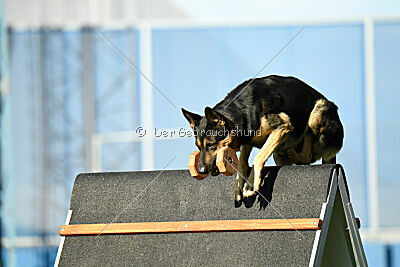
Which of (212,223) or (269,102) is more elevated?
(269,102)

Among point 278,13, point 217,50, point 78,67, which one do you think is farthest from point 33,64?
point 278,13

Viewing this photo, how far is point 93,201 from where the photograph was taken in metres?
2.16

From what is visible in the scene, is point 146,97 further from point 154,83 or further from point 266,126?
point 266,126

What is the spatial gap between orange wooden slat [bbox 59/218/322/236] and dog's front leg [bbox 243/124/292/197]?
102 mm

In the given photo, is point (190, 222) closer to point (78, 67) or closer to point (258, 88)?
point (258, 88)

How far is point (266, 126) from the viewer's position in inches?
76.7

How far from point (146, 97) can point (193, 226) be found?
3.14 metres

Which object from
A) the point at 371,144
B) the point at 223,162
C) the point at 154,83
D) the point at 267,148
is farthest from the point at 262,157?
the point at 154,83

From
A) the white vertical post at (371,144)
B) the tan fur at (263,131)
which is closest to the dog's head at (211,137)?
the tan fur at (263,131)

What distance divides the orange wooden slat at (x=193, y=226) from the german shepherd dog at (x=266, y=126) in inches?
4.3

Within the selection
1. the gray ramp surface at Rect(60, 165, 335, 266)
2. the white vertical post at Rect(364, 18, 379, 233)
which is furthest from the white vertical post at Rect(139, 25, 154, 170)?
the gray ramp surface at Rect(60, 165, 335, 266)

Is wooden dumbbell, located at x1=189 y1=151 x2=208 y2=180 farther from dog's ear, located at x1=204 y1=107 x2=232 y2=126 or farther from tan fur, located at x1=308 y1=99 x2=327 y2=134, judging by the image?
tan fur, located at x1=308 y1=99 x2=327 y2=134

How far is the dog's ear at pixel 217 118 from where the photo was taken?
1.83 meters

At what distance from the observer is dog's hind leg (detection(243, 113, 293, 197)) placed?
6.30ft
